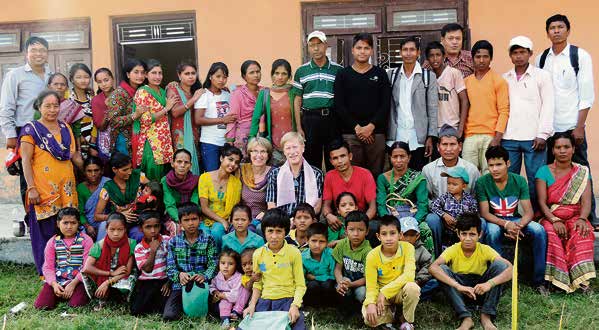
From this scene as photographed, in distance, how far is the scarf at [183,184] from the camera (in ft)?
15.7

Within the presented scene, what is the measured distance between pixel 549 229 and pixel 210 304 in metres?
2.63

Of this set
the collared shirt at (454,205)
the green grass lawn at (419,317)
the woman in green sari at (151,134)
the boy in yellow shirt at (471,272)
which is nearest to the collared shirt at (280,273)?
the green grass lawn at (419,317)

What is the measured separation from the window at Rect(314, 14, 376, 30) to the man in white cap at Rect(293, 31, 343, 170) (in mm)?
1358

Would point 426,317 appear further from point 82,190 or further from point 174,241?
point 82,190

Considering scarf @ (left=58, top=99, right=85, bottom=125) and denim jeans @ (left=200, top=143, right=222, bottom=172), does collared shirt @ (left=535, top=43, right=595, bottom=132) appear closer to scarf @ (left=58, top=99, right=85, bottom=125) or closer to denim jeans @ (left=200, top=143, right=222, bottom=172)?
denim jeans @ (left=200, top=143, right=222, bottom=172)

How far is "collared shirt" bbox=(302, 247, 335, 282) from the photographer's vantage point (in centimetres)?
407

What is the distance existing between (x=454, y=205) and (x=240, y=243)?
1.67 m

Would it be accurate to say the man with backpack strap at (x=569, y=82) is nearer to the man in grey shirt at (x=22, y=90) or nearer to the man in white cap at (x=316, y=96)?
the man in white cap at (x=316, y=96)

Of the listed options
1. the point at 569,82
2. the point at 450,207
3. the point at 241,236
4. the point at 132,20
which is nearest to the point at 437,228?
the point at 450,207

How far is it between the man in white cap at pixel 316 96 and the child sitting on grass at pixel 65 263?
79.4 inches

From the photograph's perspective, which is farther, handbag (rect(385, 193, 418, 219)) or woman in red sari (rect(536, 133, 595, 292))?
handbag (rect(385, 193, 418, 219))

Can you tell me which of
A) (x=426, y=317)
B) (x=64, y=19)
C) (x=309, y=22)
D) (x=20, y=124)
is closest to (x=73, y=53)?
(x=64, y=19)

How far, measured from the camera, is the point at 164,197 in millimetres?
4773

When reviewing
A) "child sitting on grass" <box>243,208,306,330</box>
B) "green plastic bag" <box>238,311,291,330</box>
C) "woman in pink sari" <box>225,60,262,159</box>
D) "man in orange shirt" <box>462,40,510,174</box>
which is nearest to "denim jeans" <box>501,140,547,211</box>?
"man in orange shirt" <box>462,40,510,174</box>
